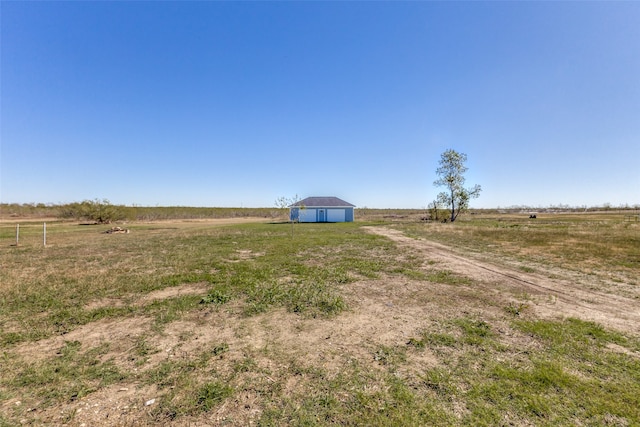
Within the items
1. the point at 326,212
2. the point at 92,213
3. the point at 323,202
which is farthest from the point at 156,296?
the point at 92,213

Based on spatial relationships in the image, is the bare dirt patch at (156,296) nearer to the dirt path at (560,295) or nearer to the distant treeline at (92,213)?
the dirt path at (560,295)

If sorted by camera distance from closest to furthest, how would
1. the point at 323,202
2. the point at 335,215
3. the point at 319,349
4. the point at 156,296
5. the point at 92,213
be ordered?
the point at 319,349
the point at 156,296
the point at 92,213
the point at 335,215
the point at 323,202

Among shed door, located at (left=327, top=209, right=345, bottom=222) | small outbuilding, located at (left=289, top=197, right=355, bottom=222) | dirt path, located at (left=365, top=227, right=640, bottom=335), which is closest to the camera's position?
dirt path, located at (left=365, top=227, right=640, bottom=335)

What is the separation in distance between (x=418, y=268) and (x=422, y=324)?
5.44 meters

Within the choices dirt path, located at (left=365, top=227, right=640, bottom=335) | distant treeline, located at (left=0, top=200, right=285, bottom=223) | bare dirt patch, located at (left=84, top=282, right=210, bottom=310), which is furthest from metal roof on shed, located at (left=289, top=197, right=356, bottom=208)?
bare dirt patch, located at (left=84, top=282, right=210, bottom=310)

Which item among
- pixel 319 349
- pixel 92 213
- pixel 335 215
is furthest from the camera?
pixel 335 215

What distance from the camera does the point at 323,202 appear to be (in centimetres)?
4844

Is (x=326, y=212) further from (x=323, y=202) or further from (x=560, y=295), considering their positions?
(x=560, y=295)

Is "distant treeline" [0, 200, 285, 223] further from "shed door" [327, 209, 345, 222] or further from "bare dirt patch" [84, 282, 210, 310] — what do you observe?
"bare dirt patch" [84, 282, 210, 310]

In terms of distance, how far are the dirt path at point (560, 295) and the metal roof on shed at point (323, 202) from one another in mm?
36331

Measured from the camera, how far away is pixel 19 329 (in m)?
5.11

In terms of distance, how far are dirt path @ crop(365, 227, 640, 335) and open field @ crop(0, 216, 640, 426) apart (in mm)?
62

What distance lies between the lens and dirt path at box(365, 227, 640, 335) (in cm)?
565

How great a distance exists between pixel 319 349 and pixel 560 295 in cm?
712
